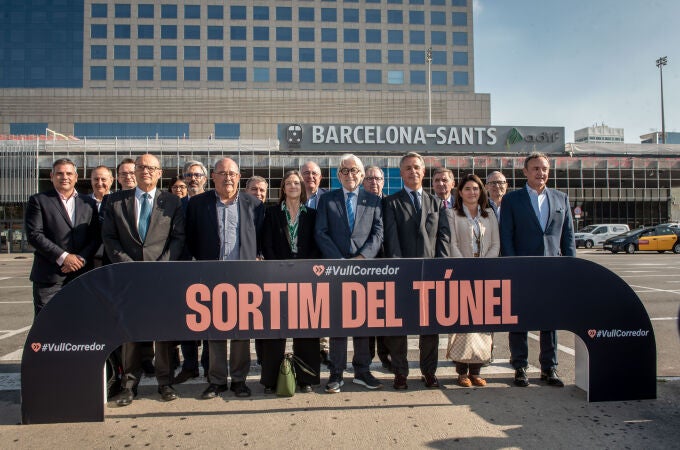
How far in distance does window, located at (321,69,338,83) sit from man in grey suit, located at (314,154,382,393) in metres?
54.6

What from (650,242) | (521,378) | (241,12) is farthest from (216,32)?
(521,378)

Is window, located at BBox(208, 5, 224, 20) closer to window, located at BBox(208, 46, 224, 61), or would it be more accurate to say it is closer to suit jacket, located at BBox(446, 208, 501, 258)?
window, located at BBox(208, 46, 224, 61)

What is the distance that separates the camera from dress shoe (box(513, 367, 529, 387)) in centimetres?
480

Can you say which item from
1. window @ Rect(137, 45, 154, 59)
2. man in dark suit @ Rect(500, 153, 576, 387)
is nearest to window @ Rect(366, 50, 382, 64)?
window @ Rect(137, 45, 154, 59)

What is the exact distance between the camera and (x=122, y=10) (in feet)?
181

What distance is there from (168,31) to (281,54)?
43.9ft

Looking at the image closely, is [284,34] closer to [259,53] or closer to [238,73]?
[259,53]

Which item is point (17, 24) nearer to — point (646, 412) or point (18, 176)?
point (18, 176)

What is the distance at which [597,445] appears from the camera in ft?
11.3

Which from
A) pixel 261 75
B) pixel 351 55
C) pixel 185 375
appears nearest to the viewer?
pixel 185 375

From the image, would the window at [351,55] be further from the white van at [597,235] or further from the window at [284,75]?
the white van at [597,235]

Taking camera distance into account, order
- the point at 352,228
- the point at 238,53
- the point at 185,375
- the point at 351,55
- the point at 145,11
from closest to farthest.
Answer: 1. the point at 352,228
2. the point at 185,375
3. the point at 145,11
4. the point at 238,53
5. the point at 351,55

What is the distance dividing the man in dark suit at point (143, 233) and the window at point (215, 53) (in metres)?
55.9

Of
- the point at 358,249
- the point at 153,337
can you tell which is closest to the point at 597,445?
the point at 358,249
